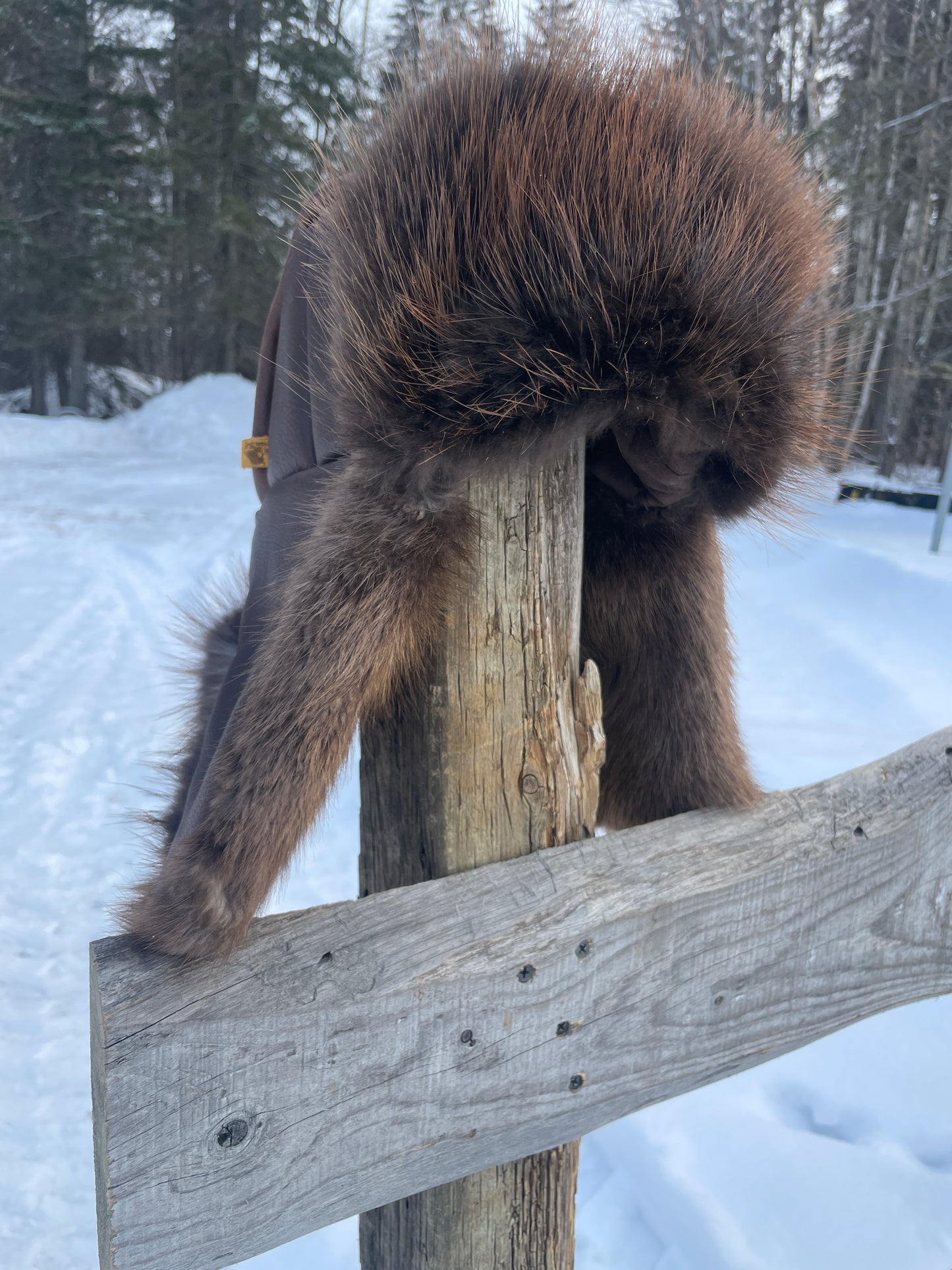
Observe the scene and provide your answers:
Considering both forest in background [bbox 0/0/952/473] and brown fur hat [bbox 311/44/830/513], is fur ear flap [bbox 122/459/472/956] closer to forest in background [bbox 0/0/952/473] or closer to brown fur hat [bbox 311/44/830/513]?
brown fur hat [bbox 311/44/830/513]

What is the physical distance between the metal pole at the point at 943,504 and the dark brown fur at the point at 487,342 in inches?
199

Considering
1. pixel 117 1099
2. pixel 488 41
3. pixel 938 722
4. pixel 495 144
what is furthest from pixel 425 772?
pixel 938 722

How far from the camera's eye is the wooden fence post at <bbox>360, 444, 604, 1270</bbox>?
93 cm

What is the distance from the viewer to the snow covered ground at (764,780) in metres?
1.84

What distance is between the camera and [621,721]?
47.6 inches

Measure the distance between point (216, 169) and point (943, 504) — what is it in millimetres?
12048

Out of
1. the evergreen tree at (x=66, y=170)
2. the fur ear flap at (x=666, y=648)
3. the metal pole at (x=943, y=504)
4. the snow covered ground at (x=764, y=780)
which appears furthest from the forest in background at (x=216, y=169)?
the fur ear flap at (x=666, y=648)

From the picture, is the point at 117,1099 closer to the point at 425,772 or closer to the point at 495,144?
the point at 425,772

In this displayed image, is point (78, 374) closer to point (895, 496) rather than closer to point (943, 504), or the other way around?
point (895, 496)

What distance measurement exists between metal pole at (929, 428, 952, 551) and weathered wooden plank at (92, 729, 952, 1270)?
4.80 metres

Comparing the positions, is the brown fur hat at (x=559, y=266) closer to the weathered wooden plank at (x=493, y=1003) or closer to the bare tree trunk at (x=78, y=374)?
the weathered wooden plank at (x=493, y=1003)

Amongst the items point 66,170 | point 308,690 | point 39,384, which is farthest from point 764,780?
point 39,384

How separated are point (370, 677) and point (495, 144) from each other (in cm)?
51

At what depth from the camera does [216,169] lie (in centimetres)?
1285
